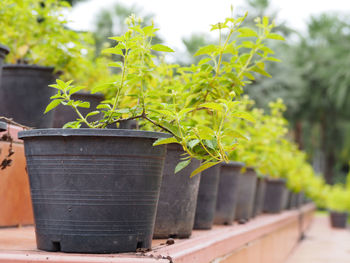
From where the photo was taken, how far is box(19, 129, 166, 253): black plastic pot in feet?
4.34

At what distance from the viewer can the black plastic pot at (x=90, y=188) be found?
1323 mm

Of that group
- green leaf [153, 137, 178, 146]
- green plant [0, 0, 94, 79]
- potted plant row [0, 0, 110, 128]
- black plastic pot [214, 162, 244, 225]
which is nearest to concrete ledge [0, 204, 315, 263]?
black plastic pot [214, 162, 244, 225]

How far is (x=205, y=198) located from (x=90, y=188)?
117cm

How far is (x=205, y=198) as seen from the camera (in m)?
2.40

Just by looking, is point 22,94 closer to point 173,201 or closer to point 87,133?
point 173,201

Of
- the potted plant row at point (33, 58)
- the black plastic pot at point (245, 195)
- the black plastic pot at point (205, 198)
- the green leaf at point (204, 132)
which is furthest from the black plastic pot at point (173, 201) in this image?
the black plastic pot at point (245, 195)

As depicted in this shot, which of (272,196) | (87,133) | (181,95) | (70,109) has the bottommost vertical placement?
(272,196)

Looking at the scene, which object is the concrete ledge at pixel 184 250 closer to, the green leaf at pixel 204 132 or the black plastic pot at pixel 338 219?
the green leaf at pixel 204 132

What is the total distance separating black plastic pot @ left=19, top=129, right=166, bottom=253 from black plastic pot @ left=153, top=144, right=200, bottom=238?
1.48ft

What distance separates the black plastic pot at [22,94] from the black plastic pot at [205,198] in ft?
3.08

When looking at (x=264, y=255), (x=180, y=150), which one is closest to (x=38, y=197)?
(x=180, y=150)

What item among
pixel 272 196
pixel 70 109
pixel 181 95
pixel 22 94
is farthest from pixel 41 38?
pixel 272 196

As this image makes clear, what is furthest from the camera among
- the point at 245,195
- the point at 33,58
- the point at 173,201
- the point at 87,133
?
the point at 245,195

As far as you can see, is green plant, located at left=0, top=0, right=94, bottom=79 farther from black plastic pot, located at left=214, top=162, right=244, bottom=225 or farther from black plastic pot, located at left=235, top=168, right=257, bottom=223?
black plastic pot, located at left=235, top=168, right=257, bottom=223
